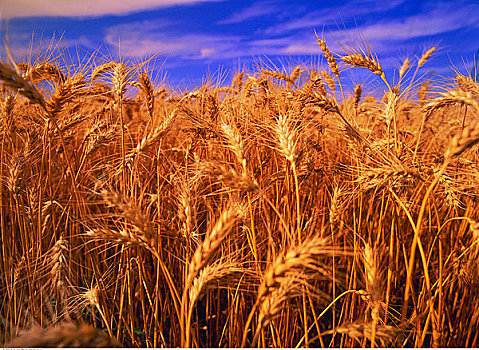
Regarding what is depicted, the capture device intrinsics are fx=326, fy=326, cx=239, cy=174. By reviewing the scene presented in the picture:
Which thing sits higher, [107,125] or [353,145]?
[107,125]

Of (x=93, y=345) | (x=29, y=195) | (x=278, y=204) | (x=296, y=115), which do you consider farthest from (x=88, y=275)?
(x=296, y=115)

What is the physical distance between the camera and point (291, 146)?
1.29 meters

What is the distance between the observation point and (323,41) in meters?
2.44

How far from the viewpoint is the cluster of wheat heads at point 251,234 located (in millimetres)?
1162

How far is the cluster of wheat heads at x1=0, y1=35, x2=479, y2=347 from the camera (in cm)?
116

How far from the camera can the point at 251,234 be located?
1521 millimetres

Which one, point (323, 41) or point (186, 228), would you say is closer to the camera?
point (186, 228)

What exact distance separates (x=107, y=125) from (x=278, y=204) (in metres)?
1.25

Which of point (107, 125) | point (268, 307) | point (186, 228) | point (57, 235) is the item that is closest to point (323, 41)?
point (107, 125)

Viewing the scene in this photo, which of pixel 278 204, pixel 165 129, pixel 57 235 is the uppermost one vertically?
pixel 165 129

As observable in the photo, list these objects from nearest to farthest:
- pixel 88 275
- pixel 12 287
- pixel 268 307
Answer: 1. pixel 268 307
2. pixel 12 287
3. pixel 88 275

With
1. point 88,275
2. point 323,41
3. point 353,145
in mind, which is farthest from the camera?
point 323,41

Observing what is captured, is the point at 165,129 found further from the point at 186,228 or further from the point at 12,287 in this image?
the point at 12,287

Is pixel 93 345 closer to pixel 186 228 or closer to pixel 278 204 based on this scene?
pixel 186 228
